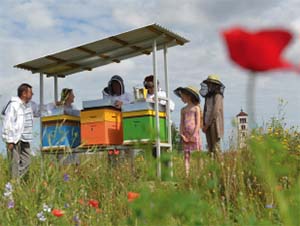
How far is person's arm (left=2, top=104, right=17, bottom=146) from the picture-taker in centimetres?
773

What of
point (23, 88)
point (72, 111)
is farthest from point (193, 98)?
point (23, 88)

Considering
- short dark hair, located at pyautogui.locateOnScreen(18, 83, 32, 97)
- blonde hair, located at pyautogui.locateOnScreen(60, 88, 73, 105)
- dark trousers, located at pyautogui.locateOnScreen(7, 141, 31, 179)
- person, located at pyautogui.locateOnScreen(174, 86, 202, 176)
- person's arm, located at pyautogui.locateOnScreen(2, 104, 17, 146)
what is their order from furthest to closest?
1. blonde hair, located at pyautogui.locateOnScreen(60, 88, 73, 105)
2. short dark hair, located at pyautogui.locateOnScreen(18, 83, 32, 97)
3. person's arm, located at pyautogui.locateOnScreen(2, 104, 17, 146)
4. person, located at pyautogui.locateOnScreen(174, 86, 202, 176)
5. dark trousers, located at pyautogui.locateOnScreen(7, 141, 31, 179)

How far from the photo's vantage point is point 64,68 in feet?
32.4

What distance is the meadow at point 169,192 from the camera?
1609 millimetres

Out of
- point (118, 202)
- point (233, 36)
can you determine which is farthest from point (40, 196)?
point (233, 36)

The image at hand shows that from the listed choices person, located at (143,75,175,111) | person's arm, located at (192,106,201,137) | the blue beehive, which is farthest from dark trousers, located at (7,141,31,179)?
person's arm, located at (192,106,201,137)

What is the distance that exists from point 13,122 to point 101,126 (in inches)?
50.0

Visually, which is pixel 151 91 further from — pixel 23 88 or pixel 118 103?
pixel 23 88

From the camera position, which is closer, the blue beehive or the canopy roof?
the canopy roof

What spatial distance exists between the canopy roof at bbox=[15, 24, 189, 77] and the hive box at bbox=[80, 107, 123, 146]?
107 centimetres

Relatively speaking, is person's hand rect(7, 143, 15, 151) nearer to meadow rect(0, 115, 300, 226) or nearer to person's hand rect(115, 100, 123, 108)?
meadow rect(0, 115, 300, 226)

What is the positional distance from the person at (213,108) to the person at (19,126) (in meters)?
2.59

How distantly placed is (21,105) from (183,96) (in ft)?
7.79

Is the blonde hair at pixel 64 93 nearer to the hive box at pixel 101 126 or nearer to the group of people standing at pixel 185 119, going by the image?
the hive box at pixel 101 126
